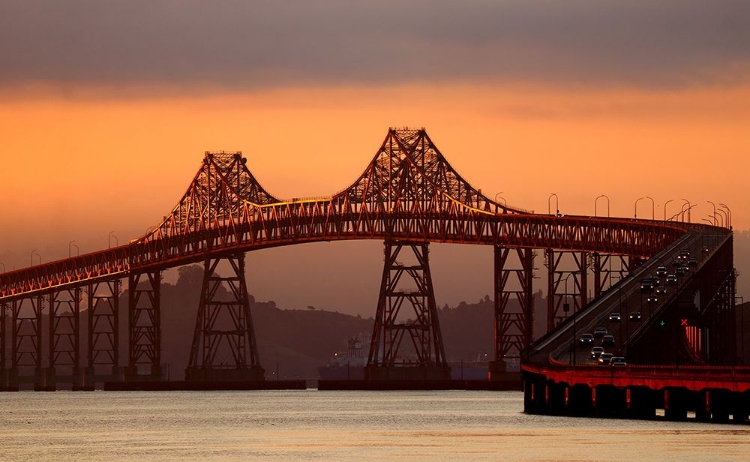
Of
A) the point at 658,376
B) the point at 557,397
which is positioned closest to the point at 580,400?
the point at 557,397

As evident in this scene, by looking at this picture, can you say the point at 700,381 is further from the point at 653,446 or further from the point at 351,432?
the point at 351,432

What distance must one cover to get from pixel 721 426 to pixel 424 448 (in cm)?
1706

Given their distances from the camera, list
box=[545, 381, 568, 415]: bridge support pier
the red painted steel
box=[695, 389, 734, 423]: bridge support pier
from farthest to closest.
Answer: box=[545, 381, 568, 415]: bridge support pier
box=[695, 389, 734, 423]: bridge support pier
the red painted steel

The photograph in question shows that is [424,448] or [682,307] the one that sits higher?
[682,307]

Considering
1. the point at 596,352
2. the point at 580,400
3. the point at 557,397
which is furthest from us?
the point at 596,352

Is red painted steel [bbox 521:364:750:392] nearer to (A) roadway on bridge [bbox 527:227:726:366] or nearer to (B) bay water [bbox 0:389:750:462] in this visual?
(B) bay water [bbox 0:389:750:462]

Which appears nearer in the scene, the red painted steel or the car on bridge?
the red painted steel

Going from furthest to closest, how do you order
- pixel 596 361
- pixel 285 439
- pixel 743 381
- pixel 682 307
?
pixel 682 307 → pixel 596 361 → pixel 285 439 → pixel 743 381

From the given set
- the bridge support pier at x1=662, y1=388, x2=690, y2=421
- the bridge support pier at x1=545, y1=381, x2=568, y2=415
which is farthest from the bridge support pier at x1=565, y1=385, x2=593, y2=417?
the bridge support pier at x1=662, y1=388, x2=690, y2=421

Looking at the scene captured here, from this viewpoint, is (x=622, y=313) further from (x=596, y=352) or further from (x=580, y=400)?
(x=580, y=400)

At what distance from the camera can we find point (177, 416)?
162 metres

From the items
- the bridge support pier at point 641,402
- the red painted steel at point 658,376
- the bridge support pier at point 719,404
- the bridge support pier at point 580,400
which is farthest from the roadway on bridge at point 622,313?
the bridge support pier at point 719,404

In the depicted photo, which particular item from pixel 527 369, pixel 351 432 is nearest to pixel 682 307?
pixel 527 369

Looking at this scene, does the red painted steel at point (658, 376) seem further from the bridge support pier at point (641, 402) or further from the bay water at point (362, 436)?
the bay water at point (362, 436)
